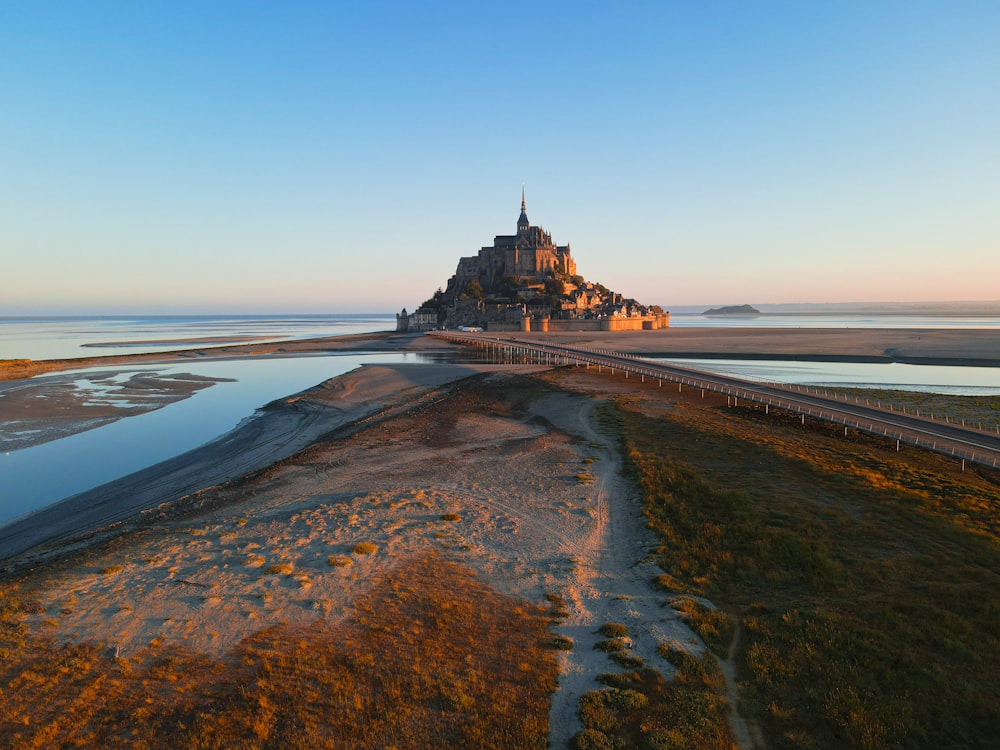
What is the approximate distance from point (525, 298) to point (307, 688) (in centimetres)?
14156

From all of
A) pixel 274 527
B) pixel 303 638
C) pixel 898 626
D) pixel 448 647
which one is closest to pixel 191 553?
pixel 274 527

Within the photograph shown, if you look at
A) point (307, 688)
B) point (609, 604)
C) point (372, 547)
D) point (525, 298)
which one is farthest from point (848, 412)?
point (525, 298)

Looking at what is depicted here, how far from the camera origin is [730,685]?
9773mm

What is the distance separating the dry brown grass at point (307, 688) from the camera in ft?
27.3

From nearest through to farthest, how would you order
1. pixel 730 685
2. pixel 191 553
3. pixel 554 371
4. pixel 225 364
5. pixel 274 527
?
pixel 730 685 → pixel 191 553 → pixel 274 527 → pixel 554 371 → pixel 225 364

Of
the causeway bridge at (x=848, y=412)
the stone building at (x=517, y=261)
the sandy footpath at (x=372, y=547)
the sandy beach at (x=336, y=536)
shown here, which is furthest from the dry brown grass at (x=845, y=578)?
the stone building at (x=517, y=261)

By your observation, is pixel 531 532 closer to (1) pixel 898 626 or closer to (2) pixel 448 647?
(2) pixel 448 647

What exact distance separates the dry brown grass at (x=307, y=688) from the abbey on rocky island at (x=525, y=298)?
4981 inches

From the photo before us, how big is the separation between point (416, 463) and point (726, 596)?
1497 cm

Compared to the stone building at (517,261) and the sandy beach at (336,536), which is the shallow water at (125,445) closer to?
the sandy beach at (336,536)

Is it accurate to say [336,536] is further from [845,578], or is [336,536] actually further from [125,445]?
[125,445]

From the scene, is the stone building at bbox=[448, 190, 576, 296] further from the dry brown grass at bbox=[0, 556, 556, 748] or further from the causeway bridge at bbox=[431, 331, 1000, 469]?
the dry brown grass at bbox=[0, 556, 556, 748]

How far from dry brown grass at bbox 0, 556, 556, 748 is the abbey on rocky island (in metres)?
127

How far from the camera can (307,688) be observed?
9.38 m
